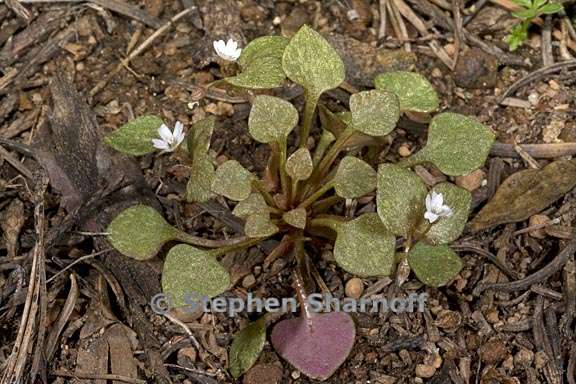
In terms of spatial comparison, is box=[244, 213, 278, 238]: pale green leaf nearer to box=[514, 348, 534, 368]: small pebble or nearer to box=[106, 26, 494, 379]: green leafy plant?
box=[106, 26, 494, 379]: green leafy plant

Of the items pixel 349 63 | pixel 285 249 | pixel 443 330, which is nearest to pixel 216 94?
pixel 349 63

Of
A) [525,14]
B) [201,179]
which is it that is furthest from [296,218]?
[525,14]

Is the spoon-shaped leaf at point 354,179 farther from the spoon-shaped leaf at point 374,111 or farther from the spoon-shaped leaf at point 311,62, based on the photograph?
the spoon-shaped leaf at point 311,62

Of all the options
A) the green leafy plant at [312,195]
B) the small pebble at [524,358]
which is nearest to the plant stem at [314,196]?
the green leafy plant at [312,195]

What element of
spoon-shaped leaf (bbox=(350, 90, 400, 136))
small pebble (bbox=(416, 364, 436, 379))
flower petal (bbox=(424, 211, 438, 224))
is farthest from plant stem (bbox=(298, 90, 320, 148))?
small pebble (bbox=(416, 364, 436, 379))

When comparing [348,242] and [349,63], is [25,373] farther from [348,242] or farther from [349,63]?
[349,63]

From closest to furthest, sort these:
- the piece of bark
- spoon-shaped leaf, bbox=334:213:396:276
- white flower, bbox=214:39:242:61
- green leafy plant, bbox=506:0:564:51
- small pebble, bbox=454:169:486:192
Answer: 1. spoon-shaped leaf, bbox=334:213:396:276
2. white flower, bbox=214:39:242:61
3. the piece of bark
4. small pebble, bbox=454:169:486:192
5. green leafy plant, bbox=506:0:564:51

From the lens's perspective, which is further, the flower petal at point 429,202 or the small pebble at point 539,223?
the small pebble at point 539,223
